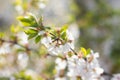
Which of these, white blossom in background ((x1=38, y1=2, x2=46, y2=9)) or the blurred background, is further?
the blurred background

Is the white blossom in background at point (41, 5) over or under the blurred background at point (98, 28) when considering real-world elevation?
under

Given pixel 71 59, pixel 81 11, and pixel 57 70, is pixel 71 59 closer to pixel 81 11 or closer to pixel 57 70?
pixel 57 70

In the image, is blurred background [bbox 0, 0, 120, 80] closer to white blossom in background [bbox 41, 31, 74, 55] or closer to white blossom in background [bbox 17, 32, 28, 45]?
white blossom in background [bbox 17, 32, 28, 45]

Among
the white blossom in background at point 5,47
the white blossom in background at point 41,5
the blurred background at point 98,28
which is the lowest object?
the white blossom in background at point 5,47

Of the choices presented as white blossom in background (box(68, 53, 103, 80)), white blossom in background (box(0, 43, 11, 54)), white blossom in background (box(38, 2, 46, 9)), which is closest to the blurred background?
white blossom in background (box(38, 2, 46, 9))

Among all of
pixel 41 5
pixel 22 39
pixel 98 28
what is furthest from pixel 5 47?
pixel 98 28

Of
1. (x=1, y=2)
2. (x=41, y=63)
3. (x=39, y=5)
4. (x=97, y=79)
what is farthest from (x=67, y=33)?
(x=1, y=2)

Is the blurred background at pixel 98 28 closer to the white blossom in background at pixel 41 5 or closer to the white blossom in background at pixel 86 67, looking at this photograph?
the white blossom in background at pixel 41 5

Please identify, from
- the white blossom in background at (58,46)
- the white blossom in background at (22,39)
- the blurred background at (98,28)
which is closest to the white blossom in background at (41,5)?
the white blossom in background at (22,39)
